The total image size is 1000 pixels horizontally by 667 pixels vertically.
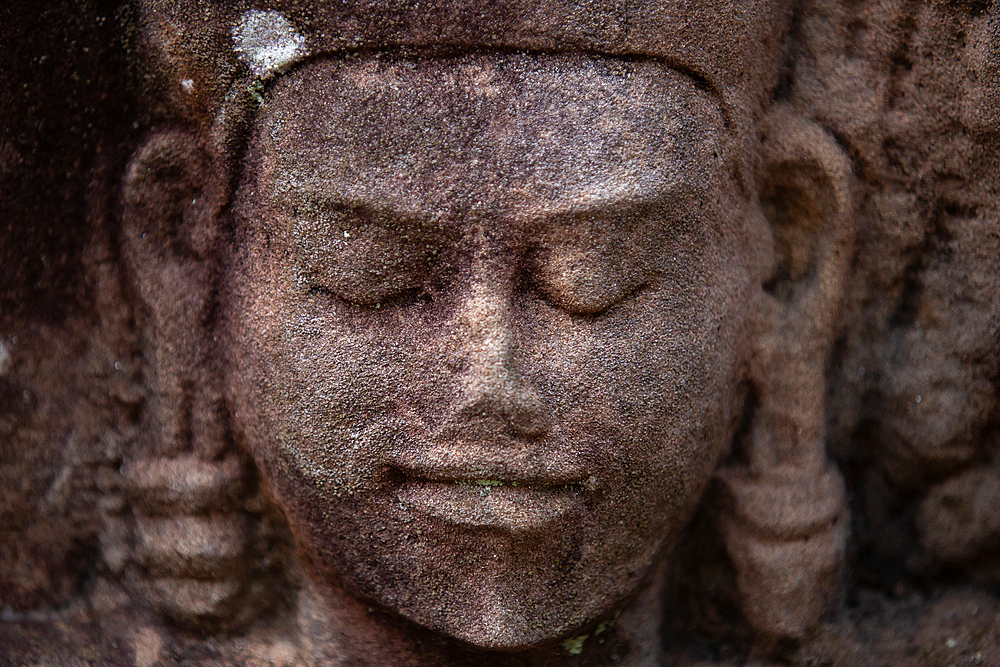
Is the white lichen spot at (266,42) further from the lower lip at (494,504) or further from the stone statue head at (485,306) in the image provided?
the lower lip at (494,504)

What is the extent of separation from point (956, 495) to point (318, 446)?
988 mm

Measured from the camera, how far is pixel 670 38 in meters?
1.15

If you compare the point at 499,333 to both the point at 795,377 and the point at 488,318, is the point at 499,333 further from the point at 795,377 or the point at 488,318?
the point at 795,377

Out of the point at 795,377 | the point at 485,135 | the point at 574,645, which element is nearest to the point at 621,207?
the point at 485,135

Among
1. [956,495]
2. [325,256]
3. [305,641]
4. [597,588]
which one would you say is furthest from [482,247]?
[956,495]

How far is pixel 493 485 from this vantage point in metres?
1.16

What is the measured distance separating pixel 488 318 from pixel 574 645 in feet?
1.74

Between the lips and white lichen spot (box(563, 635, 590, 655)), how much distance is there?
247 mm

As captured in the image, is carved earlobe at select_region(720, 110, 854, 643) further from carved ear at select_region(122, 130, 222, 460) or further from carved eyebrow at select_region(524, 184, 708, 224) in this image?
carved ear at select_region(122, 130, 222, 460)

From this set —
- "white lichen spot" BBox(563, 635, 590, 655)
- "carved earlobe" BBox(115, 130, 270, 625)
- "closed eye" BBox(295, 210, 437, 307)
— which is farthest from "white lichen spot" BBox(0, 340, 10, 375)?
"white lichen spot" BBox(563, 635, 590, 655)

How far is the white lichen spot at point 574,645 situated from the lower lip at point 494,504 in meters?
0.25

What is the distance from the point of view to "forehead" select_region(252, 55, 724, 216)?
1.11 metres

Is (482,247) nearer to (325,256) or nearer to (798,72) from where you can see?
(325,256)

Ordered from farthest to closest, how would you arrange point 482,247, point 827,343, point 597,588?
point 827,343, point 597,588, point 482,247
